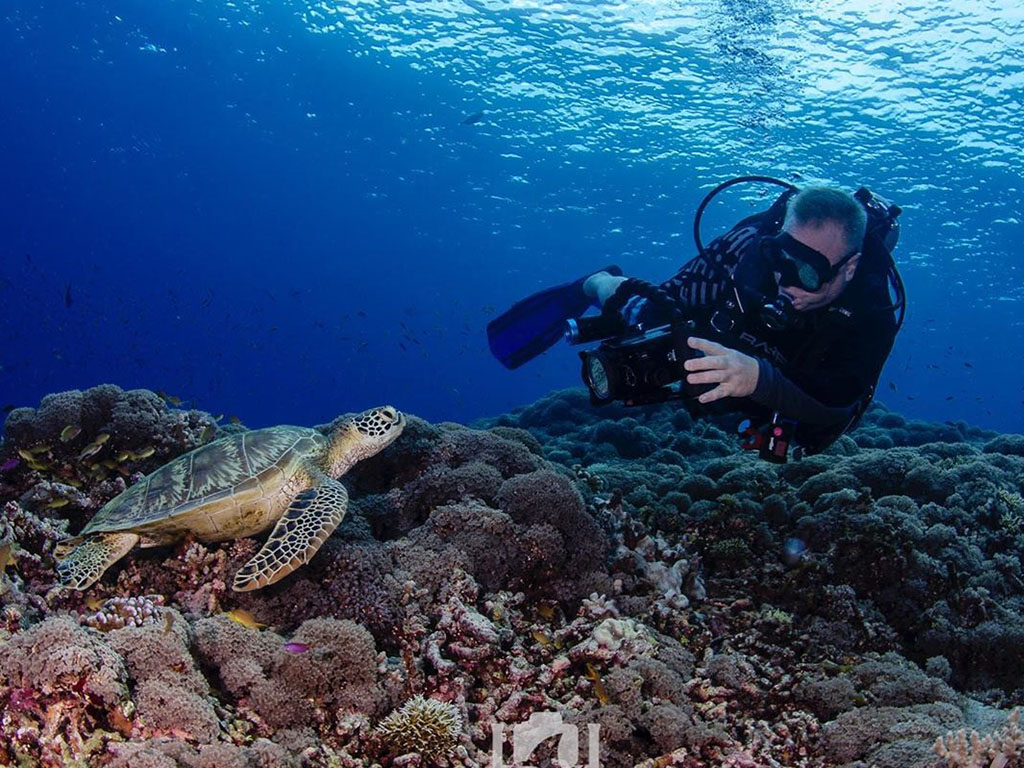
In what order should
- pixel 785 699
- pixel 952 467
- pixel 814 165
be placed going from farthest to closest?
1. pixel 814 165
2. pixel 952 467
3. pixel 785 699

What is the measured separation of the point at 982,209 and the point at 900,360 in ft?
228

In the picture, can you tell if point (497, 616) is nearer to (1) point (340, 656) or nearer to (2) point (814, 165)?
(1) point (340, 656)

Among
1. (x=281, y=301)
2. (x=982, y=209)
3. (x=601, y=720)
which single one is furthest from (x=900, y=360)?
(x=601, y=720)

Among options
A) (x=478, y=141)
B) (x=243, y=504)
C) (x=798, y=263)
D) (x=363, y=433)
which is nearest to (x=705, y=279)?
(x=798, y=263)

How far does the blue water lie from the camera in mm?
19219

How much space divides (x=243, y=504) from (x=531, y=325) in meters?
3.81

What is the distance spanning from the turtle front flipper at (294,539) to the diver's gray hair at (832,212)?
3.49m

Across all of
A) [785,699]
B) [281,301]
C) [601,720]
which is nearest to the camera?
→ [601,720]

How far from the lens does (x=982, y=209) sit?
25.9 meters

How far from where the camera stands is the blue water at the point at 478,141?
1922 centimetres

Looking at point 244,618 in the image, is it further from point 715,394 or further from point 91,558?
point 715,394

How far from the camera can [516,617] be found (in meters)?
3.63

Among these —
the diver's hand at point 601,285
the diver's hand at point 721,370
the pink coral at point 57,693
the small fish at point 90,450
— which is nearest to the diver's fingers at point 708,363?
the diver's hand at point 721,370

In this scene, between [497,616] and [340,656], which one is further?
[497,616]
